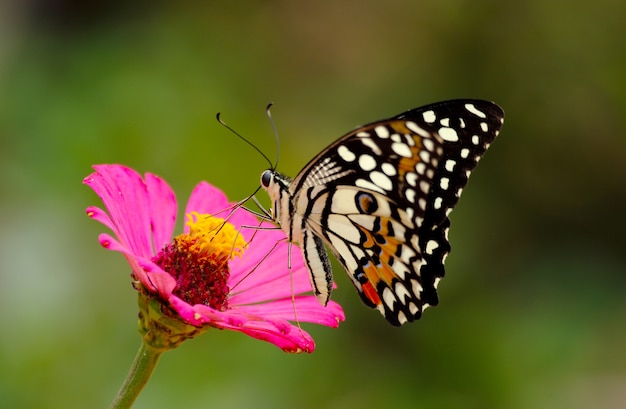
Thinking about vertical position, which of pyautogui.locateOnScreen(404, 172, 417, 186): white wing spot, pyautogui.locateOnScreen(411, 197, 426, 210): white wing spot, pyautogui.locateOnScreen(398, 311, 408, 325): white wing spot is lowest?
pyautogui.locateOnScreen(398, 311, 408, 325): white wing spot

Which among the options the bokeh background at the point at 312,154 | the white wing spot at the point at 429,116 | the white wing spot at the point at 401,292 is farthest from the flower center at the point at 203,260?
the bokeh background at the point at 312,154

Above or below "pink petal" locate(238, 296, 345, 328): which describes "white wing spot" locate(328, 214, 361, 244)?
above

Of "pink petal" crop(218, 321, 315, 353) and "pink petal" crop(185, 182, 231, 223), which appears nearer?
"pink petal" crop(218, 321, 315, 353)

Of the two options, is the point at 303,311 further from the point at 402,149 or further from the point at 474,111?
the point at 474,111

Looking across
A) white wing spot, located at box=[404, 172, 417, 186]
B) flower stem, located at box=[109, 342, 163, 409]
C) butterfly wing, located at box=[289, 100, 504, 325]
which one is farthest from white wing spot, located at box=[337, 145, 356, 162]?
flower stem, located at box=[109, 342, 163, 409]

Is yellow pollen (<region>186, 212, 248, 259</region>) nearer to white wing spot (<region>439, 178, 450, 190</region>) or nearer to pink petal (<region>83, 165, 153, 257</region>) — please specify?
pink petal (<region>83, 165, 153, 257</region>)

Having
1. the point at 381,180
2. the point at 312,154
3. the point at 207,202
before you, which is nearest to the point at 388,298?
the point at 381,180

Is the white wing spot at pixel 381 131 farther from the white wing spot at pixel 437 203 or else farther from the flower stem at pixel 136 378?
the flower stem at pixel 136 378
